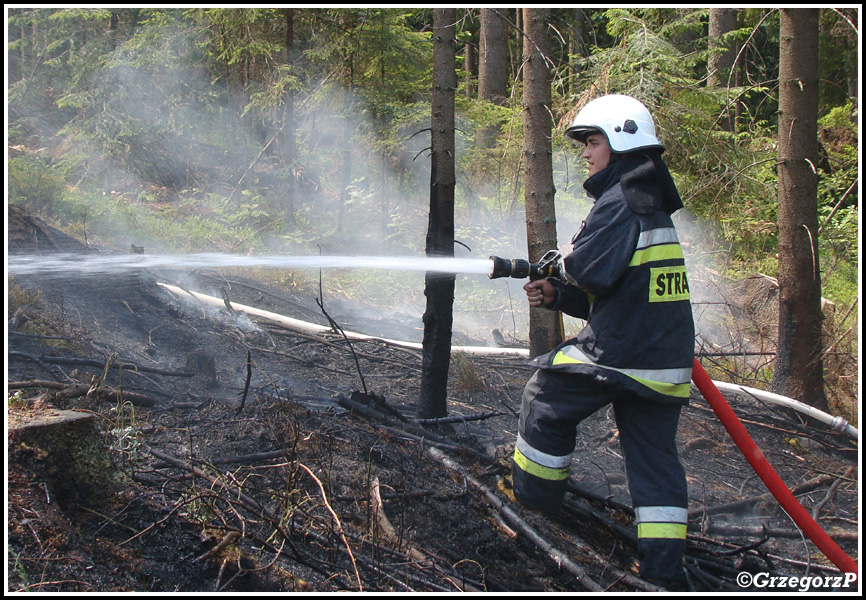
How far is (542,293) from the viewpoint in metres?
3.31

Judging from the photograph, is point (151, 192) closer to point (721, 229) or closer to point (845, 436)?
point (721, 229)

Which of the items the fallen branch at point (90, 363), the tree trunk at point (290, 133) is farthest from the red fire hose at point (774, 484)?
the tree trunk at point (290, 133)

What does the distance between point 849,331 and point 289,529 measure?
543 cm

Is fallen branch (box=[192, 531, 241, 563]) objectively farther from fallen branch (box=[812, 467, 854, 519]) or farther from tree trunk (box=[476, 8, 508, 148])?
tree trunk (box=[476, 8, 508, 148])

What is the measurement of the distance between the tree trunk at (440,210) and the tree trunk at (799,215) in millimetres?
3141

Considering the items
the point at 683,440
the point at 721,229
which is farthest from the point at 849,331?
the point at 721,229

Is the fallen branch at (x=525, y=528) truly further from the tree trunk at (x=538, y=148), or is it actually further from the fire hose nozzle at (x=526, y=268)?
the tree trunk at (x=538, y=148)

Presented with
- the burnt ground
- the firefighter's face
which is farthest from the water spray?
the firefighter's face

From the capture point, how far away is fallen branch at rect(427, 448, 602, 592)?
2.68m

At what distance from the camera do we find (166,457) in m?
3.03

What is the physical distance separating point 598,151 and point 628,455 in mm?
1525

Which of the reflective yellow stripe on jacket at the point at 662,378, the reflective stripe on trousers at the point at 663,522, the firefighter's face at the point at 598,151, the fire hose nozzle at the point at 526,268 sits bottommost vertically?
the reflective stripe on trousers at the point at 663,522

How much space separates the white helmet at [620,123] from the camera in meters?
2.99

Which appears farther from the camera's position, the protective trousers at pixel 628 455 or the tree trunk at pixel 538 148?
the tree trunk at pixel 538 148
